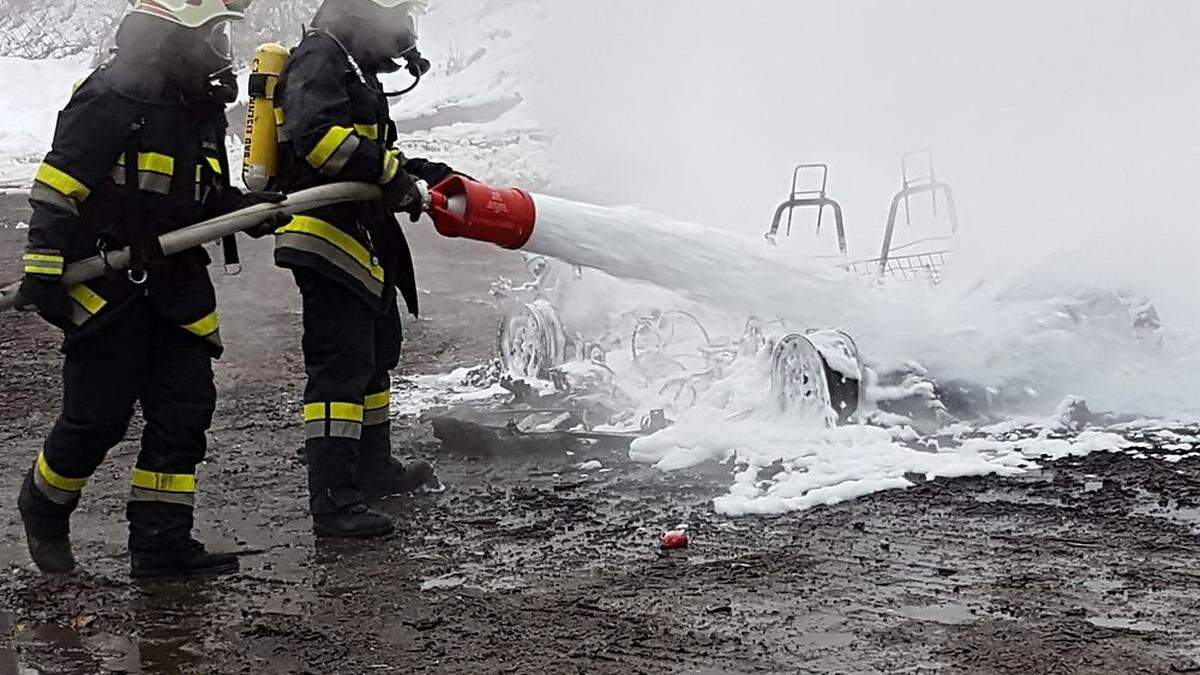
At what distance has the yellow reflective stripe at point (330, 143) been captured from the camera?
4.80 meters

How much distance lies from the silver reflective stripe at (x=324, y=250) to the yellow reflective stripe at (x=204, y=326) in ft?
1.65

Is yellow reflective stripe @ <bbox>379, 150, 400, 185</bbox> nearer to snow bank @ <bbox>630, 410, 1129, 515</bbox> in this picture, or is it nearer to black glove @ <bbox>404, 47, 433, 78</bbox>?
black glove @ <bbox>404, 47, 433, 78</bbox>

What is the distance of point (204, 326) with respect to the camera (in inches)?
A: 180

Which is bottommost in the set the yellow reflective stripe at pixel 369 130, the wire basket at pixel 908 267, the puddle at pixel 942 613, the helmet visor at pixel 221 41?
the puddle at pixel 942 613

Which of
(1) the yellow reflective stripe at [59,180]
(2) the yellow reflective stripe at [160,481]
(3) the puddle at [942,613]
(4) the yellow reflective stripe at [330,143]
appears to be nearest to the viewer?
(3) the puddle at [942,613]

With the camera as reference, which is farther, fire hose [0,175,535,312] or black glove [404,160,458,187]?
black glove [404,160,458,187]

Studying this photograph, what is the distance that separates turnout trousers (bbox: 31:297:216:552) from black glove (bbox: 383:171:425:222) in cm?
86

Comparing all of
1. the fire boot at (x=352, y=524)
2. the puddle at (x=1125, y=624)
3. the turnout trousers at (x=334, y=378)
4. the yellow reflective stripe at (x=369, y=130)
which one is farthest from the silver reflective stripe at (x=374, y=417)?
the puddle at (x=1125, y=624)

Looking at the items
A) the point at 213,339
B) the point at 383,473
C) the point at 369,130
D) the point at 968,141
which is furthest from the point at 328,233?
the point at 968,141

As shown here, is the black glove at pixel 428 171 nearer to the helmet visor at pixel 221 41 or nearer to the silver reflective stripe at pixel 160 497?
the helmet visor at pixel 221 41

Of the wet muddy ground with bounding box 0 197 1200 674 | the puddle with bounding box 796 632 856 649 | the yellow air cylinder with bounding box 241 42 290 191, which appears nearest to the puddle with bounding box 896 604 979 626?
the wet muddy ground with bounding box 0 197 1200 674

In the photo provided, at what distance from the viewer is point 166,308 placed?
14.7ft

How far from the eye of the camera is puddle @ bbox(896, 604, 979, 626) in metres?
3.63

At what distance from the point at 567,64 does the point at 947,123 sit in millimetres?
7159
